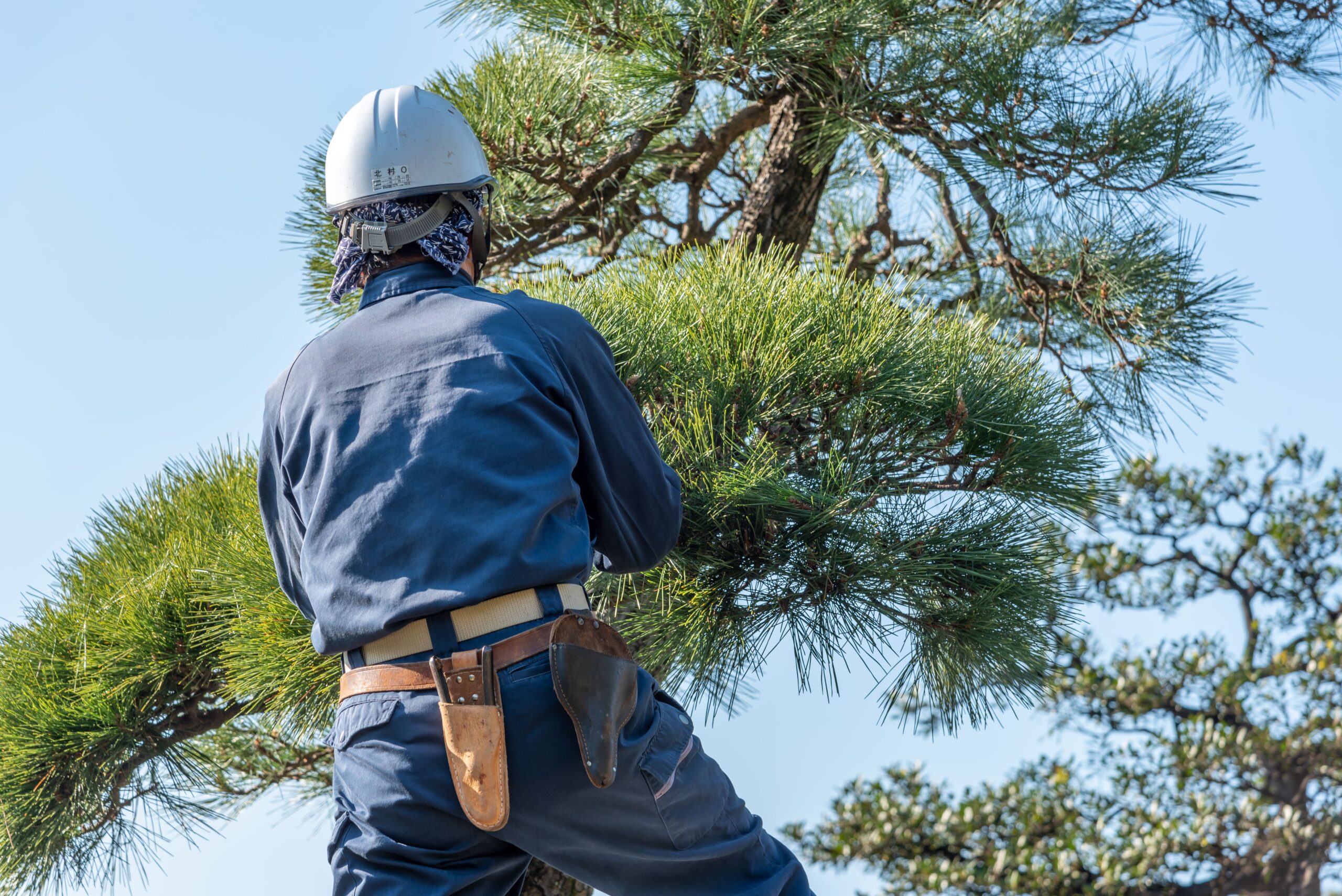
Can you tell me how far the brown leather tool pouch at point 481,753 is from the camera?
897mm

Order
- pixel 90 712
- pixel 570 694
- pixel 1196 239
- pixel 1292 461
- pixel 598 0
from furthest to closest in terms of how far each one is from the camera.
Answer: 1. pixel 1292 461
2. pixel 1196 239
3. pixel 598 0
4. pixel 90 712
5. pixel 570 694

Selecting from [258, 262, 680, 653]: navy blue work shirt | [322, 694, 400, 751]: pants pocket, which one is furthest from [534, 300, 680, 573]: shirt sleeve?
[322, 694, 400, 751]: pants pocket

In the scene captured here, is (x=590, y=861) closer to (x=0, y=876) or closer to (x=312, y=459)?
(x=312, y=459)

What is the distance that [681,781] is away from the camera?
96cm

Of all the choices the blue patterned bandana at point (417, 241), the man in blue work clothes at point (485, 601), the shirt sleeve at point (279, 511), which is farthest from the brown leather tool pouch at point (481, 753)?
the blue patterned bandana at point (417, 241)

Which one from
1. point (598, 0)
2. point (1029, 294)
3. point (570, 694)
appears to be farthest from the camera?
point (1029, 294)

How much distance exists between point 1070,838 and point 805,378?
2.09m

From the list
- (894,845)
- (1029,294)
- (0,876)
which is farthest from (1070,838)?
(0,876)

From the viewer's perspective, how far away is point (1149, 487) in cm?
346

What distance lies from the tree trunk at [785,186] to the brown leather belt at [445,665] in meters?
1.01

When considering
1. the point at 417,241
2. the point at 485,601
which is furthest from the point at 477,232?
the point at 485,601

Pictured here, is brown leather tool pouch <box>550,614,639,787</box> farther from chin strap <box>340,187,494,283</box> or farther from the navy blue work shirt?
chin strap <box>340,187,494,283</box>

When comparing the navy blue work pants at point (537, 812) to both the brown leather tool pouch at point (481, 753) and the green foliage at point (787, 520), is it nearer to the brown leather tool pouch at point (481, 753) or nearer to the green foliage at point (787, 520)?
the brown leather tool pouch at point (481, 753)

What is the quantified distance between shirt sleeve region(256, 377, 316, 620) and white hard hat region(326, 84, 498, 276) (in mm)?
165
